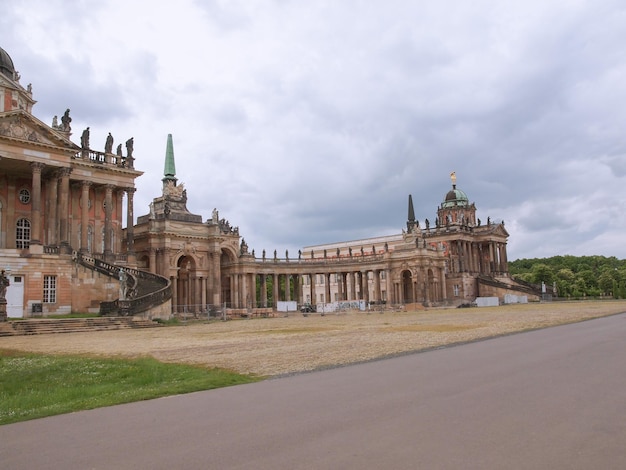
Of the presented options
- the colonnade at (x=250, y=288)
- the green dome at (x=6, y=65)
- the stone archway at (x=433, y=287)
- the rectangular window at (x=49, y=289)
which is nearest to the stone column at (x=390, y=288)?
the colonnade at (x=250, y=288)

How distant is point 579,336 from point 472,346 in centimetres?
571

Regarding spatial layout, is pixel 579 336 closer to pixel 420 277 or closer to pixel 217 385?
pixel 217 385

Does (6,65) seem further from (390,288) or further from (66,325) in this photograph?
(390,288)

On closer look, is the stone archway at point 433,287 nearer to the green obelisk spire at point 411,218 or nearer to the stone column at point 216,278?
the green obelisk spire at point 411,218

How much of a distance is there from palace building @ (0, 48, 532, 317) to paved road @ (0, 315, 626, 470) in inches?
1368

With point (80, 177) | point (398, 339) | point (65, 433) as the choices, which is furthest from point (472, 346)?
point (80, 177)

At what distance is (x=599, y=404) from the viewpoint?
9.62 metres

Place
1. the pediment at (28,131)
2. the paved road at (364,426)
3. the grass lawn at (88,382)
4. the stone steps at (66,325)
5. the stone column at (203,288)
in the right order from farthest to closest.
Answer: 1. the stone column at (203,288)
2. the pediment at (28,131)
3. the stone steps at (66,325)
4. the grass lawn at (88,382)
5. the paved road at (364,426)

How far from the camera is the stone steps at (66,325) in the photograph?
114 ft

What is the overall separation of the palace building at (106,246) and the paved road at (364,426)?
34.7 m

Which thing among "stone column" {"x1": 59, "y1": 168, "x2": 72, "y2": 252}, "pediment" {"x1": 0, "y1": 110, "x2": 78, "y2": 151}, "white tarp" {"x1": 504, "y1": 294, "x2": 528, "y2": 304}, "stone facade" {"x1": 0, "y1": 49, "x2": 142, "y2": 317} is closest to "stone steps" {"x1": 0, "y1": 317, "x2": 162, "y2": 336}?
"stone facade" {"x1": 0, "y1": 49, "x2": 142, "y2": 317}

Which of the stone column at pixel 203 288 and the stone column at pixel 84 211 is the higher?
the stone column at pixel 84 211

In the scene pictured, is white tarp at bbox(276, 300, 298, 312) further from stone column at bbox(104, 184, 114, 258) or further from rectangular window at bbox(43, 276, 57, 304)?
rectangular window at bbox(43, 276, 57, 304)

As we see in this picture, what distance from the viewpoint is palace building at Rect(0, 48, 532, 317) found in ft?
153
